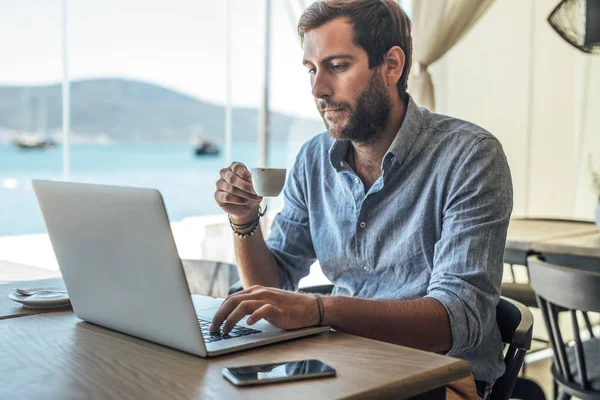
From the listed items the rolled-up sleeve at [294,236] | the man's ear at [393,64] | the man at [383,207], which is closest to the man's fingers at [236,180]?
the man at [383,207]

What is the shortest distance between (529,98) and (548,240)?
1.98 metres

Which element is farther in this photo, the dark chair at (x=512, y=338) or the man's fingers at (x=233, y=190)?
the man's fingers at (x=233, y=190)

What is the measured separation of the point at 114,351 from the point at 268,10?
2.73 meters

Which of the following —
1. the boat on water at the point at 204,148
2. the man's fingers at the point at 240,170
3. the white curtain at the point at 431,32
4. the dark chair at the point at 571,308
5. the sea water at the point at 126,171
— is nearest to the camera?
the man's fingers at the point at 240,170

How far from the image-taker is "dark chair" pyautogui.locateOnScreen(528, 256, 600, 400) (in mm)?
1957

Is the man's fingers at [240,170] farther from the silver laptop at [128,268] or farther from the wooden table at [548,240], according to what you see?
the wooden table at [548,240]

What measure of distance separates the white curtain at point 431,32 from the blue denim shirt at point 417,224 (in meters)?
1.99

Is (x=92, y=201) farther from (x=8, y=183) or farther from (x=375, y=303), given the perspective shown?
(x=8, y=183)

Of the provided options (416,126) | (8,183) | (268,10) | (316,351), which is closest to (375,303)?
(316,351)

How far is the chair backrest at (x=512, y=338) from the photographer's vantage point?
4.26ft

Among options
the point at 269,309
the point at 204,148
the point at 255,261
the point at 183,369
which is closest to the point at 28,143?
the point at 204,148

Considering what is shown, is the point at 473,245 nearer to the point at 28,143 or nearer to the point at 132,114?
the point at 28,143

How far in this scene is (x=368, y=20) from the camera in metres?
1.63

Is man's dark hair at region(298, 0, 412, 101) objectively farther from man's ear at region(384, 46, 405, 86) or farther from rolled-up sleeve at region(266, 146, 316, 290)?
rolled-up sleeve at region(266, 146, 316, 290)
